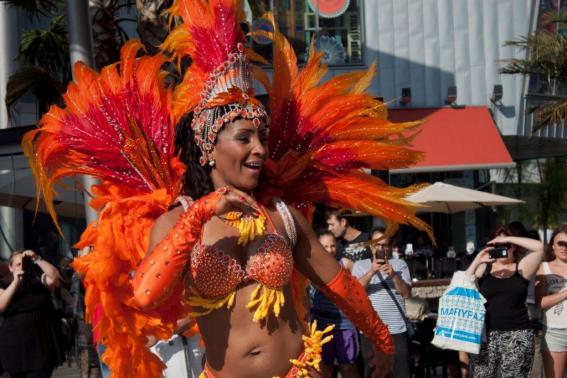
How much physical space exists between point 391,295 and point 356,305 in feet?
Answer: 14.7

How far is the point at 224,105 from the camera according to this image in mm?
4266

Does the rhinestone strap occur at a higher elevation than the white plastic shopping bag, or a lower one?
higher

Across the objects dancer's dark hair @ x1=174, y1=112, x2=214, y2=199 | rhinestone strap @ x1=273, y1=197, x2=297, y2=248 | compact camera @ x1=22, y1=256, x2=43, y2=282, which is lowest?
compact camera @ x1=22, y1=256, x2=43, y2=282

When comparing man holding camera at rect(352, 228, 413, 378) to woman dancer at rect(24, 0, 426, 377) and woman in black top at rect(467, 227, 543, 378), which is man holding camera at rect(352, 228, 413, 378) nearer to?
woman in black top at rect(467, 227, 543, 378)

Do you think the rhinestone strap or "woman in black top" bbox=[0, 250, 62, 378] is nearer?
the rhinestone strap

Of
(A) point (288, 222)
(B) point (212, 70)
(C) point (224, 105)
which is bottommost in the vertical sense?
(A) point (288, 222)

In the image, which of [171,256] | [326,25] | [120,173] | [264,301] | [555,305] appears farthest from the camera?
[326,25]

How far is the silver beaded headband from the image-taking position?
4227 millimetres

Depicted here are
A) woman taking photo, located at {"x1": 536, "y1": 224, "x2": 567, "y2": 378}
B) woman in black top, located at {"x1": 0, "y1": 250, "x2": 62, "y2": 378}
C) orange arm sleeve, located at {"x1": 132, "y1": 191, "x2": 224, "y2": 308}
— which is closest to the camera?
orange arm sleeve, located at {"x1": 132, "y1": 191, "x2": 224, "y2": 308}

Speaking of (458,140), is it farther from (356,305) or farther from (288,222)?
(288,222)

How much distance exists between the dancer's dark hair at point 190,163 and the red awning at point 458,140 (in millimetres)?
12841

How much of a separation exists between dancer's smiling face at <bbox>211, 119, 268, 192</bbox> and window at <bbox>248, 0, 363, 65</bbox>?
668 inches

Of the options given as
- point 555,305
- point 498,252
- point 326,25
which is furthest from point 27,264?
point 326,25

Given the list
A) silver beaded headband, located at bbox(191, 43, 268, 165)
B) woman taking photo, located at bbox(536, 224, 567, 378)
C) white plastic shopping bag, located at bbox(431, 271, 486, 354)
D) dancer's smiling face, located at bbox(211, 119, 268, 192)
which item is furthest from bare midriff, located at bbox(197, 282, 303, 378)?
woman taking photo, located at bbox(536, 224, 567, 378)
